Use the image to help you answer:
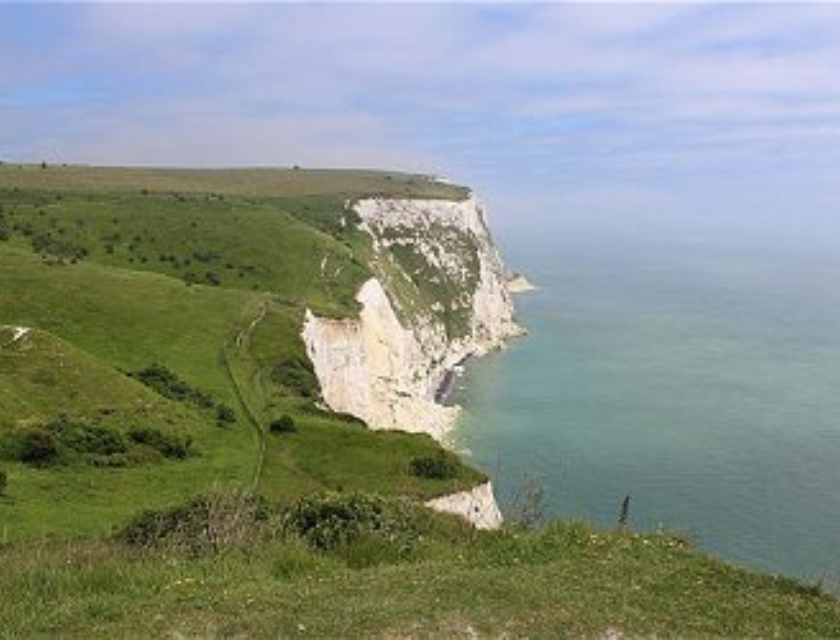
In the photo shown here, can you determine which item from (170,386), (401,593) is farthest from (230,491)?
(170,386)

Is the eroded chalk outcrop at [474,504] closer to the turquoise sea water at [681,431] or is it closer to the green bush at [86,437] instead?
the turquoise sea water at [681,431]

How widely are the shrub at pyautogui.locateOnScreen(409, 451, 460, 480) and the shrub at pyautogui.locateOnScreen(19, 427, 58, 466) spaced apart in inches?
744

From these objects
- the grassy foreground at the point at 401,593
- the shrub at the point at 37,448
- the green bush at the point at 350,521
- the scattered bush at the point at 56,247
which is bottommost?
the shrub at the point at 37,448

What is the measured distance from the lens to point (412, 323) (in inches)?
5576

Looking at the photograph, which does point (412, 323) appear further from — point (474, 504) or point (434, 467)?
point (474, 504)

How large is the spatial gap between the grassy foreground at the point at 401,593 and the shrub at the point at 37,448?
26527 millimetres

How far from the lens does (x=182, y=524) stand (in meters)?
22.1

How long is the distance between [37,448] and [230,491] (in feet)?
75.7

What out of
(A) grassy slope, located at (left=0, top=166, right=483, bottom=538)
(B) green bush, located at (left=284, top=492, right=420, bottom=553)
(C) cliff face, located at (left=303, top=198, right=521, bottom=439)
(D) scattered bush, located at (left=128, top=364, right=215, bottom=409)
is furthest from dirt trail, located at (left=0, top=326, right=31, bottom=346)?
(B) green bush, located at (left=284, top=492, right=420, bottom=553)

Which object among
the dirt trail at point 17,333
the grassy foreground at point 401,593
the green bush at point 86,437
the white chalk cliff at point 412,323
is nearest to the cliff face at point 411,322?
the white chalk cliff at point 412,323

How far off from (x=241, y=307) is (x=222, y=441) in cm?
2982

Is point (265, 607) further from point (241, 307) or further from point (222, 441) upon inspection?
point (241, 307)

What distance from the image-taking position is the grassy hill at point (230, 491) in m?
15.5

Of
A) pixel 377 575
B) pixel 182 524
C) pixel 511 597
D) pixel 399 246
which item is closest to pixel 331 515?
pixel 182 524
